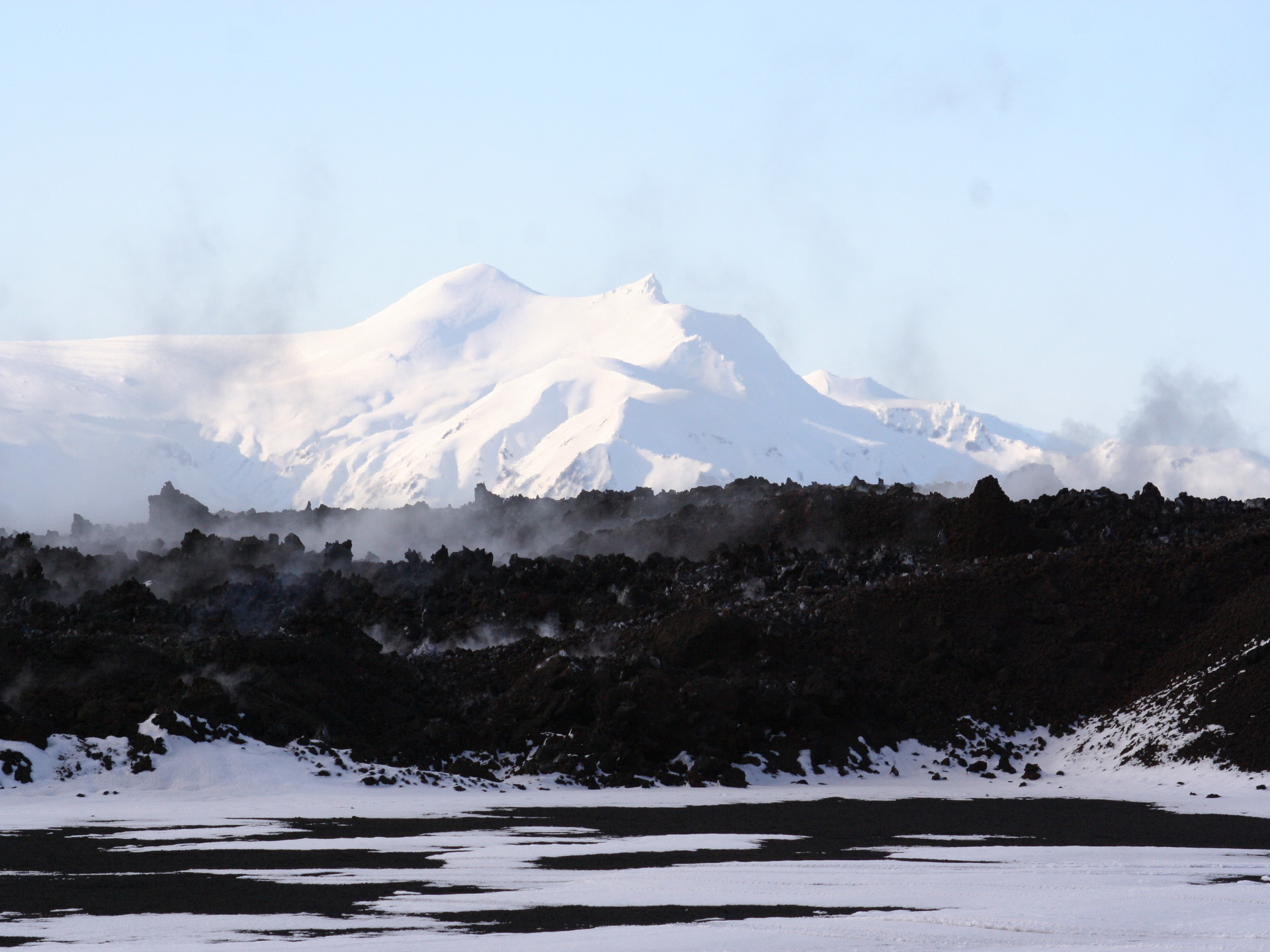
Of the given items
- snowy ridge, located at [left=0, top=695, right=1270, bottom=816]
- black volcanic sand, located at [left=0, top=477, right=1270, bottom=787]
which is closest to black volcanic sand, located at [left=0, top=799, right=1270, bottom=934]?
snowy ridge, located at [left=0, top=695, right=1270, bottom=816]

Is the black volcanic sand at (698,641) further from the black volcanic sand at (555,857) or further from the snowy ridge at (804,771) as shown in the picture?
the black volcanic sand at (555,857)

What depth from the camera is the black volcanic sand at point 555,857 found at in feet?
46.7

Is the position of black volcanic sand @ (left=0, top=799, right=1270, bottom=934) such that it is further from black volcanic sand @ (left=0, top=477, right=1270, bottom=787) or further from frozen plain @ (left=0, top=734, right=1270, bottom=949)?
black volcanic sand @ (left=0, top=477, right=1270, bottom=787)

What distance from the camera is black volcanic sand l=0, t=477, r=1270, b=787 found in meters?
32.8

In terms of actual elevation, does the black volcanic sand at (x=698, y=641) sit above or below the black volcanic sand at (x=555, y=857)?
above

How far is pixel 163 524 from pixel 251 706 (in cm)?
4842

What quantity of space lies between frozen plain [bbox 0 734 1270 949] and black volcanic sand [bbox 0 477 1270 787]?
7.75 ft

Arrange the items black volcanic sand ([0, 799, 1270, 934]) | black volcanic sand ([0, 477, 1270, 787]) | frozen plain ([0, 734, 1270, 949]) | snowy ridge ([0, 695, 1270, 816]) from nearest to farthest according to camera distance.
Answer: frozen plain ([0, 734, 1270, 949]), black volcanic sand ([0, 799, 1270, 934]), snowy ridge ([0, 695, 1270, 816]), black volcanic sand ([0, 477, 1270, 787])

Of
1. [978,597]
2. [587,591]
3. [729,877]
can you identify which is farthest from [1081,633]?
[729,877]

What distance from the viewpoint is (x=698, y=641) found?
38344mm

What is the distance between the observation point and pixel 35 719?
96.4 feet

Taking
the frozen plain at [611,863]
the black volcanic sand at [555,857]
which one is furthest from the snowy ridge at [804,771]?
the black volcanic sand at [555,857]

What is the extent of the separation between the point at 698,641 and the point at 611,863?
2016cm

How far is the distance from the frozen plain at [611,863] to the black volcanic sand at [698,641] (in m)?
2.36
